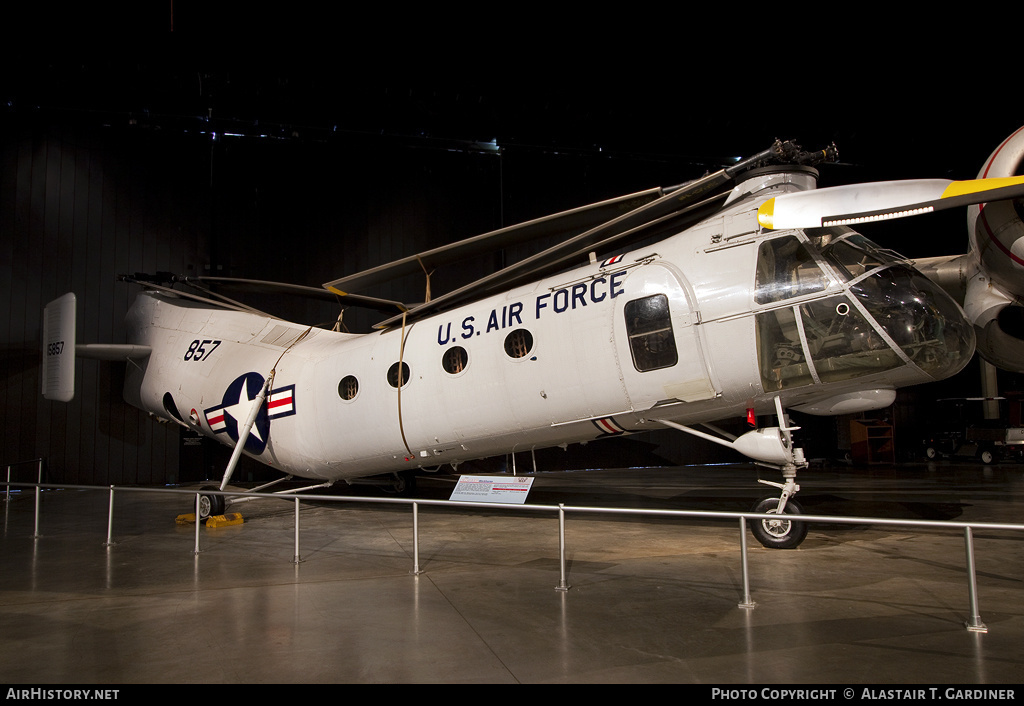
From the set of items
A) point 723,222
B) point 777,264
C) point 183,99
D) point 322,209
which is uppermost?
point 183,99

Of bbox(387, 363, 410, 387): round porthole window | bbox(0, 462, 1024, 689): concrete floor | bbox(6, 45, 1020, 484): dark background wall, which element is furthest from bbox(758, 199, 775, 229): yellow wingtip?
bbox(6, 45, 1020, 484): dark background wall

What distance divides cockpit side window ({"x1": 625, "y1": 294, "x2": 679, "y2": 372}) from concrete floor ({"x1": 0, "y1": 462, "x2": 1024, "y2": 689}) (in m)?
2.27

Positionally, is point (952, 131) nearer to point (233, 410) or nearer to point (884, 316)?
point (884, 316)

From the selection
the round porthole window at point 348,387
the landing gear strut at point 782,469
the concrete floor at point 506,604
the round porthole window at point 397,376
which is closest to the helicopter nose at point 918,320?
the landing gear strut at point 782,469

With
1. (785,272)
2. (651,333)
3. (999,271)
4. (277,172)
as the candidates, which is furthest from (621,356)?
(277,172)

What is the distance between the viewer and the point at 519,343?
835 centimetres

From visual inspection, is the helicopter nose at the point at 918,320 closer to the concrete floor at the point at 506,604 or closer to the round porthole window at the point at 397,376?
the concrete floor at the point at 506,604

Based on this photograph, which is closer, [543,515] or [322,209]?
[543,515]

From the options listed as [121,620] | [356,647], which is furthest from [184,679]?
[121,620]

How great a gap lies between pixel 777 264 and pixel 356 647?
5765mm

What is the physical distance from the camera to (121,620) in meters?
5.00

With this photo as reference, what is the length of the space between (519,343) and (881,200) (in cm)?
446

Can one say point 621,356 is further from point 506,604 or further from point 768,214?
point 506,604

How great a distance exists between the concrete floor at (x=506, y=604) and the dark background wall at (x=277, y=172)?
7.05 metres
